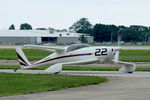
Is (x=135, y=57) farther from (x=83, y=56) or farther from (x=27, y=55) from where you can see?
(x=83, y=56)

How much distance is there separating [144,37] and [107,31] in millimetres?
17401

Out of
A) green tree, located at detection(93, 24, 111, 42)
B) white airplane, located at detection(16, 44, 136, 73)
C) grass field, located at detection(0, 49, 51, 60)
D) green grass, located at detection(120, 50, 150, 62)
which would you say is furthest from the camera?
green tree, located at detection(93, 24, 111, 42)

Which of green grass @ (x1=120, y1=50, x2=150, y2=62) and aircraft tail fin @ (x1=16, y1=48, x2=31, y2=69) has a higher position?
aircraft tail fin @ (x1=16, y1=48, x2=31, y2=69)

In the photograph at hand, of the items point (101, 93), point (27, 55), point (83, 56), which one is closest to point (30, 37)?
point (27, 55)

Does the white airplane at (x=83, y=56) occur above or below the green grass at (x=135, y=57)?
above

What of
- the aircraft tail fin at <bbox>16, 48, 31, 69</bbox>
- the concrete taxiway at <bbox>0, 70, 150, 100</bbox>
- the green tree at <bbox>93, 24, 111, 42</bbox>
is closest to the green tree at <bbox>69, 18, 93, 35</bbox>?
the green tree at <bbox>93, 24, 111, 42</bbox>

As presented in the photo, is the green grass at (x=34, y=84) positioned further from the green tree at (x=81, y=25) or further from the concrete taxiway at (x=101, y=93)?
the green tree at (x=81, y=25)

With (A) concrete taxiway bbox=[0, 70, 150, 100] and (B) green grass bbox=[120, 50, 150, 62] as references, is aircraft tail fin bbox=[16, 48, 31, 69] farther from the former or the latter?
(B) green grass bbox=[120, 50, 150, 62]

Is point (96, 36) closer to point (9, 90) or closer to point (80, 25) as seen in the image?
point (80, 25)

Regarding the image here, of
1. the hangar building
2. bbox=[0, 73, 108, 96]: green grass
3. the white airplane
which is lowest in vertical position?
the hangar building

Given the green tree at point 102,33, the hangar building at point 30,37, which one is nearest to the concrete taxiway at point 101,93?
the hangar building at point 30,37

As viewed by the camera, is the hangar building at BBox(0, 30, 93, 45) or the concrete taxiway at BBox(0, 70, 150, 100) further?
the hangar building at BBox(0, 30, 93, 45)

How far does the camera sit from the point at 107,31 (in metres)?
149

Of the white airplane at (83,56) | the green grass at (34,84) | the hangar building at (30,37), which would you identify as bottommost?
the hangar building at (30,37)
